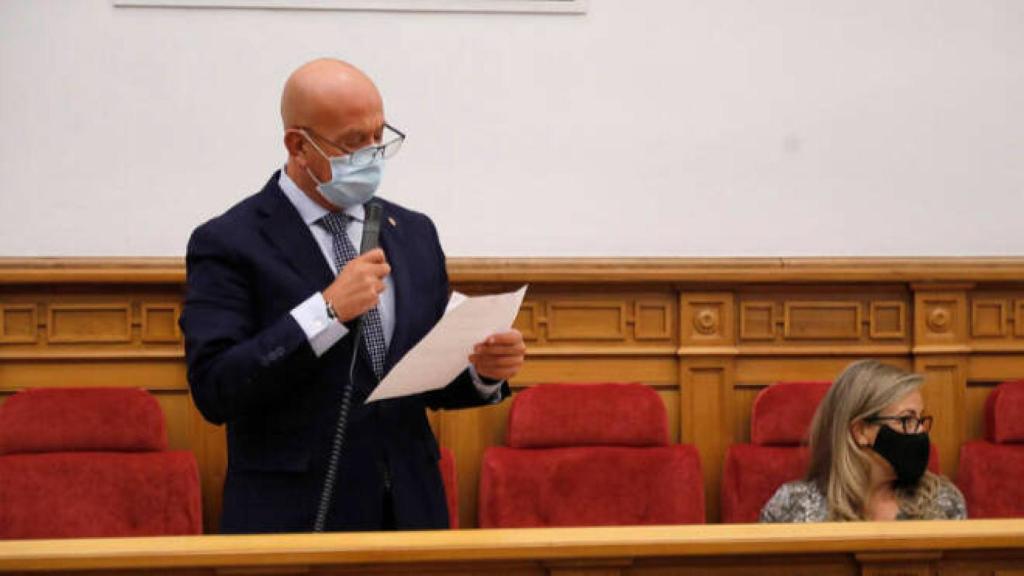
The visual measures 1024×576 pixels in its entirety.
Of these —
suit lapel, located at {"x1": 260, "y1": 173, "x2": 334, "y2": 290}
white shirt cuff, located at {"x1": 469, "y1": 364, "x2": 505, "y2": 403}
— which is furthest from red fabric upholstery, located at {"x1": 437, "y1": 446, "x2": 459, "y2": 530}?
suit lapel, located at {"x1": 260, "y1": 173, "x2": 334, "y2": 290}

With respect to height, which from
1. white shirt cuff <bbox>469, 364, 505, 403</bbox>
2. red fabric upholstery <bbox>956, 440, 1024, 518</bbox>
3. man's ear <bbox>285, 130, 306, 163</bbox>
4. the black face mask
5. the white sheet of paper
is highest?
man's ear <bbox>285, 130, 306, 163</bbox>

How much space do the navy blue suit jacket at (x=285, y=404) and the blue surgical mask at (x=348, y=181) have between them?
0.05m

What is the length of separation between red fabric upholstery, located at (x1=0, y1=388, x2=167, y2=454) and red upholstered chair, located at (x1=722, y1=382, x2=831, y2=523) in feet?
2.87

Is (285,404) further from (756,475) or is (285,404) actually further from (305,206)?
(756,475)

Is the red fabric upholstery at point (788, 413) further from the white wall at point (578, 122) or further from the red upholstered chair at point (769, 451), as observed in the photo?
the white wall at point (578, 122)

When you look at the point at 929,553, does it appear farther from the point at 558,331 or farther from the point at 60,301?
the point at 60,301

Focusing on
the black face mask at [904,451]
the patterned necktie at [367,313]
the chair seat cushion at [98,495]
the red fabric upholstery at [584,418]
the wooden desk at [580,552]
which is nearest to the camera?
the wooden desk at [580,552]

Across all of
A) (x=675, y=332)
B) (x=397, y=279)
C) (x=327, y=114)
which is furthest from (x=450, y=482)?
(x=327, y=114)

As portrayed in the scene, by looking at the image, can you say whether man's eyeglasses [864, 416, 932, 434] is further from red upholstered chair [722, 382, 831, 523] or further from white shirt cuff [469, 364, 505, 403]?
white shirt cuff [469, 364, 505, 403]

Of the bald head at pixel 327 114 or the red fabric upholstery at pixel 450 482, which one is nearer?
the bald head at pixel 327 114

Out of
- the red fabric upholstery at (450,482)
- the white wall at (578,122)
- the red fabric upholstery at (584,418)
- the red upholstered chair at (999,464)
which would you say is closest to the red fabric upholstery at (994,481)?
the red upholstered chair at (999,464)

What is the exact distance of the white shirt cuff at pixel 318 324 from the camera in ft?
3.71

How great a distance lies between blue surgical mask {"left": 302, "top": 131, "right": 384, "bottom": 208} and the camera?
1.20 m

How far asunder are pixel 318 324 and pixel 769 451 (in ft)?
3.44
